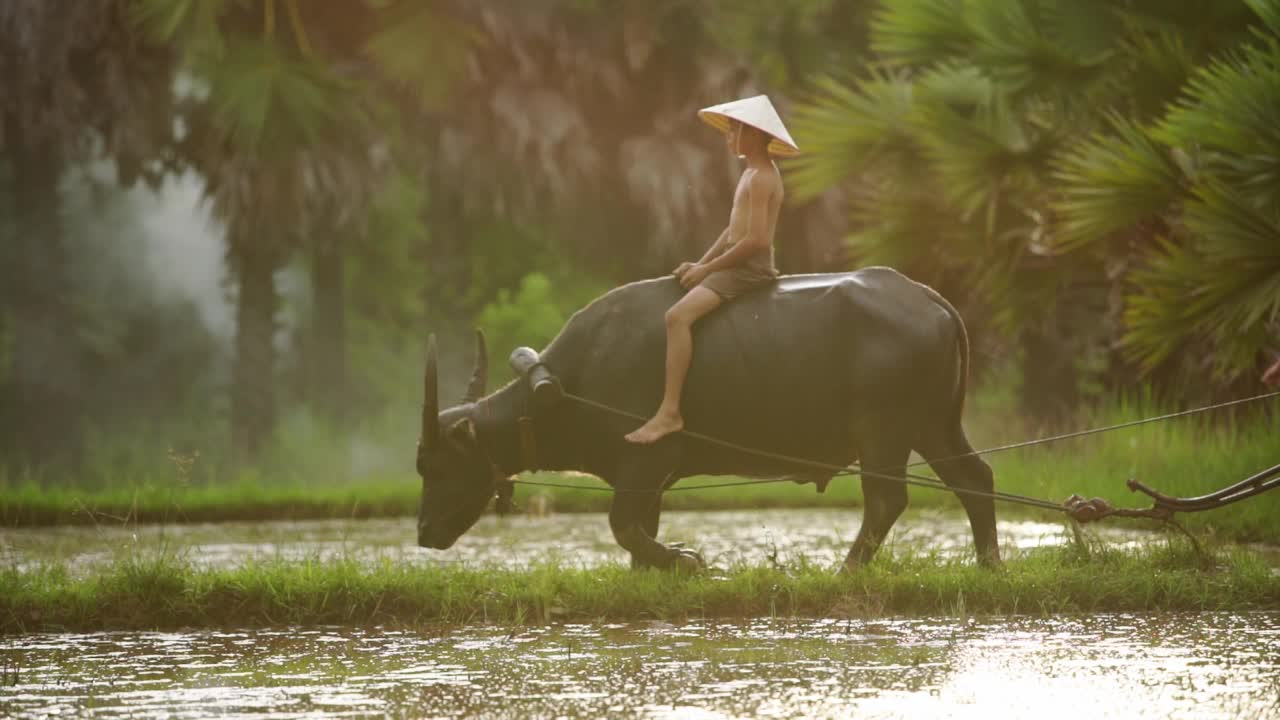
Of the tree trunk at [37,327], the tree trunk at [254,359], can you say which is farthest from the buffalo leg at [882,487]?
the tree trunk at [37,327]

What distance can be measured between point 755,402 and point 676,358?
418 millimetres

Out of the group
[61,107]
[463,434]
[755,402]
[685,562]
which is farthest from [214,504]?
[755,402]

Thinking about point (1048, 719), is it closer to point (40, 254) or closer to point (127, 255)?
point (40, 254)

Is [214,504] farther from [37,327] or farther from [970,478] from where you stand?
[37,327]

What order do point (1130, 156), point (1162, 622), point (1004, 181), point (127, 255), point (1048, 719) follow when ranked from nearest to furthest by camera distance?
point (1048, 719) → point (1162, 622) → point (1130, 156) → point (1004, 181) → point (127, 255)

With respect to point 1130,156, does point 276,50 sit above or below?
above

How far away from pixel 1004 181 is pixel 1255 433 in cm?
282

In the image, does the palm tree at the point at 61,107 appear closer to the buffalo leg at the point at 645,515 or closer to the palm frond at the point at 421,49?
the palm frond at the point at 421,49

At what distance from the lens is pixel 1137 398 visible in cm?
1614

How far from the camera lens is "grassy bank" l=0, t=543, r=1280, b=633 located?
7.86 m

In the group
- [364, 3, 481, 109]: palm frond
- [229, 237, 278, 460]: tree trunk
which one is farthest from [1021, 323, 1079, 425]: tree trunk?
[229, 237, 278, 460]: tree trunk

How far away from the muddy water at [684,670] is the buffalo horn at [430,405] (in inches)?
42.1

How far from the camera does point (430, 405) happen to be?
27.2 ft

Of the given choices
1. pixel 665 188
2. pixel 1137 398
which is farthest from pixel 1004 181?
pixel 665 188
